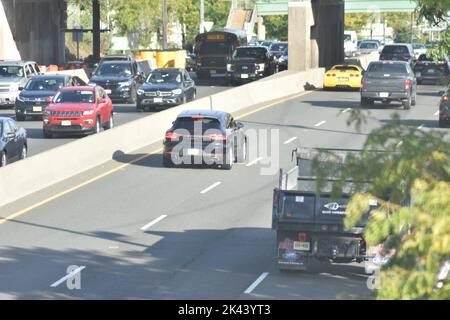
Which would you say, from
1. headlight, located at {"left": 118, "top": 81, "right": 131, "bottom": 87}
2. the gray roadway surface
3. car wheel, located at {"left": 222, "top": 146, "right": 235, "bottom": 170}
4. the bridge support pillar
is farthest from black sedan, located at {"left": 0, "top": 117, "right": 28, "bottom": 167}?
the bridge support pillar

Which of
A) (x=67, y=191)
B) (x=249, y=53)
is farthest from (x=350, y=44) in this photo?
(x=67, y=191)

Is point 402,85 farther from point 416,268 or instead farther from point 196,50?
point 416,268

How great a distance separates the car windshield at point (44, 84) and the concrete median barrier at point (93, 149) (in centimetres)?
A: 535

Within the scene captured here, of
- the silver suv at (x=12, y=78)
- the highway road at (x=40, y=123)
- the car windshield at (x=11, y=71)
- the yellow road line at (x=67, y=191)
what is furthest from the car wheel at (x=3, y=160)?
the car windshield at (x=11, y=71)

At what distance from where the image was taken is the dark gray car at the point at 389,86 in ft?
148

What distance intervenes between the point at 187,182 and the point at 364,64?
47265 mm

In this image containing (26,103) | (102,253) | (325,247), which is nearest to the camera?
(325,247)

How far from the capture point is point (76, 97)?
3684 cm

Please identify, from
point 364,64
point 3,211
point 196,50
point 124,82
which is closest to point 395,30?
point 364,64

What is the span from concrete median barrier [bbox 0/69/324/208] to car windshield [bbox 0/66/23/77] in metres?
8.71

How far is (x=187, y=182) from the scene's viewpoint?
94.0 feet

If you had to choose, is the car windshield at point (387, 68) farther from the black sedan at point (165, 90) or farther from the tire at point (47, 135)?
the tire at point (47, 135)

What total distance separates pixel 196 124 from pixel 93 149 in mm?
3182

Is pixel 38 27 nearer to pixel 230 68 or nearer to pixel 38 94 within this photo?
pixel 230 68
